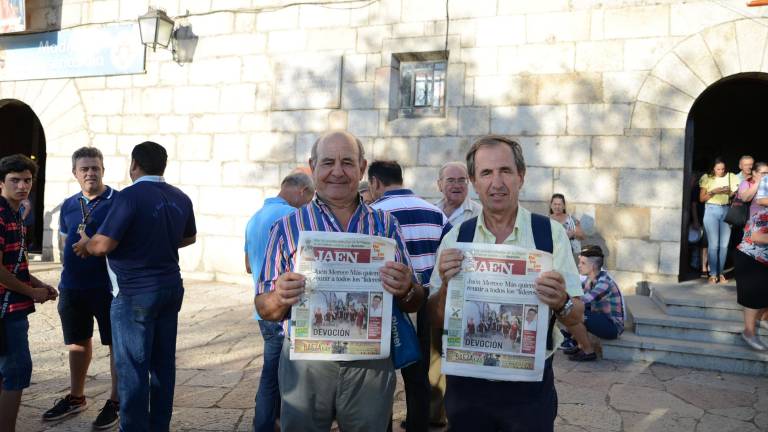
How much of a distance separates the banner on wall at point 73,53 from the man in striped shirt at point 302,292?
8302 mm

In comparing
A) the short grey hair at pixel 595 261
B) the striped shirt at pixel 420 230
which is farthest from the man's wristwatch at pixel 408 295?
the short grey hair at pixel 595 261

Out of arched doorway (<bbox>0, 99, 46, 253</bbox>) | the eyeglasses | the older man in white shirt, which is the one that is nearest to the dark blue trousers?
the older man in white shirt

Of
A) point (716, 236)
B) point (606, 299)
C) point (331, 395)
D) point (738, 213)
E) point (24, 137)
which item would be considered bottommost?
point (606, 299)

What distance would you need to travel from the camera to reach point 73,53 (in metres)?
9.54

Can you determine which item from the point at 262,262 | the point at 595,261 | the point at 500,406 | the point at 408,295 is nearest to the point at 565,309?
the point at 500,406

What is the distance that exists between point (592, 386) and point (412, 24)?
5336 mm

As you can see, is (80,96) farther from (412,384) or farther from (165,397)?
(412,384)

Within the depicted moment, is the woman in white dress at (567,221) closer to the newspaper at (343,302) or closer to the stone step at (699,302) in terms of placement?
the stone step at (699,302)

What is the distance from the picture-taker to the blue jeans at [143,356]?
300cm

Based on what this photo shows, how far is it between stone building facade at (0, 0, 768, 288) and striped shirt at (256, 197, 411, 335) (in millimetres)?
5335

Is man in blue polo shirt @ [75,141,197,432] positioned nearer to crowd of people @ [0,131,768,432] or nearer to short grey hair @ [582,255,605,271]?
crowd of people @ [0,131,768,432]

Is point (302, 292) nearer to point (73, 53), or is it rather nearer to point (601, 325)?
point (601, 325)

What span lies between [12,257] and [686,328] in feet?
18.8

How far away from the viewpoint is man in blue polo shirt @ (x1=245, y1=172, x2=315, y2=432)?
3.11 metres
